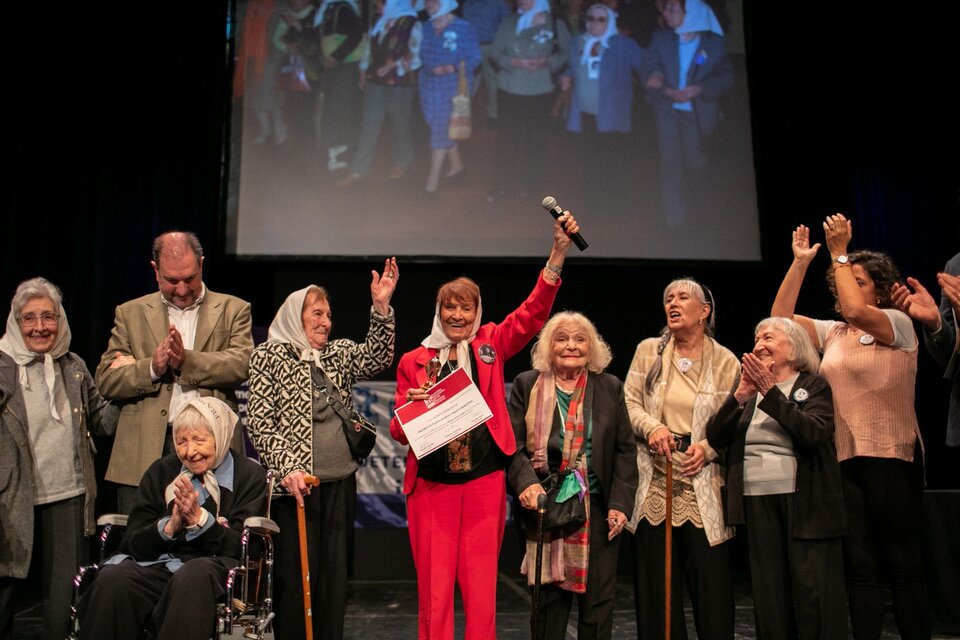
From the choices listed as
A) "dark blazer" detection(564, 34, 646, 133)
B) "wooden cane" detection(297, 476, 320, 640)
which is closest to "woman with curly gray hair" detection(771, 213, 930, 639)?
"wooden cane" detection(297, 476, 320, 640)

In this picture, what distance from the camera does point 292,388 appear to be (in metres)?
3.19

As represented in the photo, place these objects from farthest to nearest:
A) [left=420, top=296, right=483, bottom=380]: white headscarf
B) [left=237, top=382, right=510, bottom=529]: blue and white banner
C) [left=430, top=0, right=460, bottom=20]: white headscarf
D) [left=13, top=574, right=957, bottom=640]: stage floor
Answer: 1. [left=430, top=0, right=460, bottom=20]: white headscarf
2. [left=237, top=382, right=510, bottom=529]: blue and white banner
3. [left=13, top=574, right=957, bottom=640]: stage floor
4. [left=420, top=296, right=483, bottom=380]: white headscarf

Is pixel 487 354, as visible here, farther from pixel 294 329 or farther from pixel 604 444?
pixel 294 329

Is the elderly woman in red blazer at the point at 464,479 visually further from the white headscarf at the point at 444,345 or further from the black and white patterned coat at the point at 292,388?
the black and white patterned coat at the point at 292,388

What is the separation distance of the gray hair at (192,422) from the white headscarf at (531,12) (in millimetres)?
3633

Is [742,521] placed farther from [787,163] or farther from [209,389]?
[787,163]

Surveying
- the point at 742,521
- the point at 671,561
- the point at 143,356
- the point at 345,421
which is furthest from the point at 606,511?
the point at 143,356

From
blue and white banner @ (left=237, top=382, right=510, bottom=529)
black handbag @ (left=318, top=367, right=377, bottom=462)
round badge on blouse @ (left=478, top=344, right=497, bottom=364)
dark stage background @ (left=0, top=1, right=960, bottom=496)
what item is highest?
dark stage background @ (left=0, top=1, right=960, bottom=496)

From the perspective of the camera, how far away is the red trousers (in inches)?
119

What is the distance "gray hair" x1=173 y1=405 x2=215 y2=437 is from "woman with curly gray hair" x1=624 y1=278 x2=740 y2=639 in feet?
4.96

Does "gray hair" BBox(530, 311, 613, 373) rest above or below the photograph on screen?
below

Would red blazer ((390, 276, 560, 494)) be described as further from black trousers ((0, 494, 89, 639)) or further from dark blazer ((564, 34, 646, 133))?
dark blazer ((564, 34, 646, 133))

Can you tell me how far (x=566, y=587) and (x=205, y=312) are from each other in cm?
171

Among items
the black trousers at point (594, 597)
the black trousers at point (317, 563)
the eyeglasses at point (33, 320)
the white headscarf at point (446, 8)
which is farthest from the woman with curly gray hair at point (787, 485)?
the white headscarf at point (446, 8)
